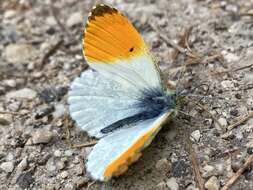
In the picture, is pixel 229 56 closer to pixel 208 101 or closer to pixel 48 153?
pixel 208 101

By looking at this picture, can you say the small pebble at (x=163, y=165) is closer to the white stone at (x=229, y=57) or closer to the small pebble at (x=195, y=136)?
the small pebble at (x=195, y=136)

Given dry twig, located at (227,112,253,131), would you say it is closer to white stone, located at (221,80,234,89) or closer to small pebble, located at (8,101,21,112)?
white stone, located at (221,80,234,89)

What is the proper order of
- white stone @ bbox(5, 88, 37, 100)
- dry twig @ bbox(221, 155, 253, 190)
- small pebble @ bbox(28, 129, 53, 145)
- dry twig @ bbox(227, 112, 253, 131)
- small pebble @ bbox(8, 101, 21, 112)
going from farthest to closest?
white stone @ bbox(5, 88, 37, 100), small pebble @ bbox(8, 101, 21, 112), small pebble @ bbox(28, 129, 53, 145), dry twig @ bbox(227, 112, 253, 131), dry twig @ bbox(221, 155, 253, 190)

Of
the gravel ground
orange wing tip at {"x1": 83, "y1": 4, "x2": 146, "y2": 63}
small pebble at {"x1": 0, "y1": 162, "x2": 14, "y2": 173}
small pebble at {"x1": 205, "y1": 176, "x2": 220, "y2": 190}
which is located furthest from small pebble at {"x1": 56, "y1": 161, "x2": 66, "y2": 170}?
small pebble at {"x1": 205, "y1": 176, "x2": 220, "y2": 190}

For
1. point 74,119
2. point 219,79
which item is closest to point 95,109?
point 74,119

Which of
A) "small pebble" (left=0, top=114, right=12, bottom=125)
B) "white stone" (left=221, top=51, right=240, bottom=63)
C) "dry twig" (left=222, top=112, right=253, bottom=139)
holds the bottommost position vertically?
"dry twig" (left=222, top=112, right=253, bottom=139)

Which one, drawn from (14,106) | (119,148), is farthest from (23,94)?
(119,148)

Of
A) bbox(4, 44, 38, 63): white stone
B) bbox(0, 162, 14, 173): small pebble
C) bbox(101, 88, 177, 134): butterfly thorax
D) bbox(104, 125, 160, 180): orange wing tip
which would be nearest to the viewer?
bbox(104, 125, 160, 180): orange wing tip
